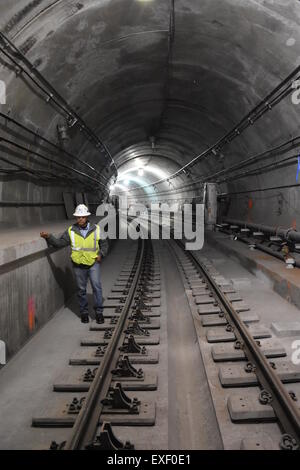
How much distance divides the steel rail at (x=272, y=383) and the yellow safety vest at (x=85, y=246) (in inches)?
94.9

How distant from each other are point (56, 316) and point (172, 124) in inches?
496

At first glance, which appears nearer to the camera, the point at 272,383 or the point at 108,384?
the point at 272,383

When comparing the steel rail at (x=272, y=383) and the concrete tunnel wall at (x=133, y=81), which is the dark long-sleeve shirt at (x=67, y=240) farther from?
the steel rail at (x=272, y=383)

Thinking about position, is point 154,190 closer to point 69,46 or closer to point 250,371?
point 69,46

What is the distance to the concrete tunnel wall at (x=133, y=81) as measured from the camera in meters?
6.52

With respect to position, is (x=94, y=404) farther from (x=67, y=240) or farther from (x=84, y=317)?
(x=67, y=240)

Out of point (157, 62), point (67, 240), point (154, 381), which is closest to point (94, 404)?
point (154, 381)

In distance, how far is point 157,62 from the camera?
1035 cm

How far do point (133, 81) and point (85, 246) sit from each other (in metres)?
6.70

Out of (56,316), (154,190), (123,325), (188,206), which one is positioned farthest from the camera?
(154,190)

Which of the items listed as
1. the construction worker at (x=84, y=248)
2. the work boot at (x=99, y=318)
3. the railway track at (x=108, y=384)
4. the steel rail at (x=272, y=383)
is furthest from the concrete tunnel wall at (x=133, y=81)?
the steel rail at (x=272, y=383)
